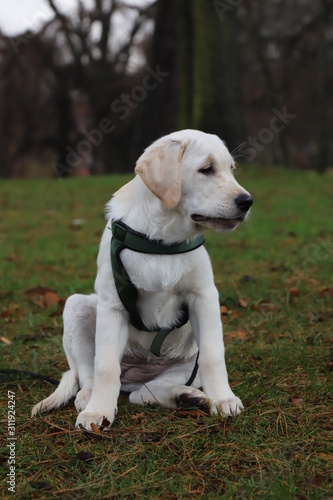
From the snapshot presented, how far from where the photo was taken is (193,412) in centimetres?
293

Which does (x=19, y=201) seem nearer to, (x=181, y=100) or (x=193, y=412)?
(x=181, y=100)

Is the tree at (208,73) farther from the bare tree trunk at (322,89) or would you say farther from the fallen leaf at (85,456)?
the fallen leaf at (85,456)

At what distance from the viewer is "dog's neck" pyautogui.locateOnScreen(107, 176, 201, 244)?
118 inches

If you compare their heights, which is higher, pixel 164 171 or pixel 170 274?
pixel 164 171

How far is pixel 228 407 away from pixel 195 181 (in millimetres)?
1065

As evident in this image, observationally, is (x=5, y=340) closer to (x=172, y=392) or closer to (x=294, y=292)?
(x=172, y=392)

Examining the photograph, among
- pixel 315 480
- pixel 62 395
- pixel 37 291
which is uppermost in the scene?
pixel 315 480

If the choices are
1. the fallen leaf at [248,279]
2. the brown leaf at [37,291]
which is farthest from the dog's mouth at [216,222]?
the brown leaf at [37,291]

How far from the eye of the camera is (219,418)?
283 centimetres

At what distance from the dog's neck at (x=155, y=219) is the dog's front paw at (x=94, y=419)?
86 centimetres

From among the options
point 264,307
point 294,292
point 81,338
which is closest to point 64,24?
point 294,292

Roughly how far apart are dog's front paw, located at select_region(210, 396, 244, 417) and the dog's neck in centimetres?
79

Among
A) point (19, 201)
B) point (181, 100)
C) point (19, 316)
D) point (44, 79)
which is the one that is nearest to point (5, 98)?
point (44, 79)

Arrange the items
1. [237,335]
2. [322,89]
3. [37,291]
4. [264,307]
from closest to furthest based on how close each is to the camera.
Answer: [237,335] < [264,307] < [37,291] < [322,89]
